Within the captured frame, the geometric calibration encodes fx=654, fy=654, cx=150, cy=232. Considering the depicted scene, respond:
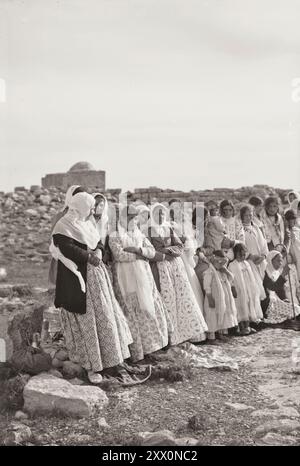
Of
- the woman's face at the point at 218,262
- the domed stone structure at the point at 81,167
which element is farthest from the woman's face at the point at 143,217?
the domed stone structure at the point at 81,167

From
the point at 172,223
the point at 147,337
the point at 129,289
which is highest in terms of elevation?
the point at 172,223

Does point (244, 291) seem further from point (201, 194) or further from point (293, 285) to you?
point (201, 194)

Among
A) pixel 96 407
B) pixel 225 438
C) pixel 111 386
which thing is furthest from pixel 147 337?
pixel 225 438

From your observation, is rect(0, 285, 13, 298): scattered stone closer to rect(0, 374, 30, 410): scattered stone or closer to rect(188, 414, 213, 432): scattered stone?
rect(0, 374, 30, 410): scattered stone

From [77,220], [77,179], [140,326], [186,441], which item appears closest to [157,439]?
[186,441]

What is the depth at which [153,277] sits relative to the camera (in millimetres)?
7156

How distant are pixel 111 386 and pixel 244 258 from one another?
131 inches

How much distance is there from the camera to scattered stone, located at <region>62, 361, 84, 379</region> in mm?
5965

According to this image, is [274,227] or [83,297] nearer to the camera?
[83,297]

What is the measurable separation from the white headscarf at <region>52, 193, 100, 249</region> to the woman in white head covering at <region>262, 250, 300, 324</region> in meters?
3.68

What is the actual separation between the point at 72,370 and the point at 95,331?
420 millimetres

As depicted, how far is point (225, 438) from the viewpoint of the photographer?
5.04 metres

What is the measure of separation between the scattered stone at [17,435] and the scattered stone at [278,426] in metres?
1.78

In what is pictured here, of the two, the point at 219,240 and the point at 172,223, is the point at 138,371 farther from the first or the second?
the point at 219,240
